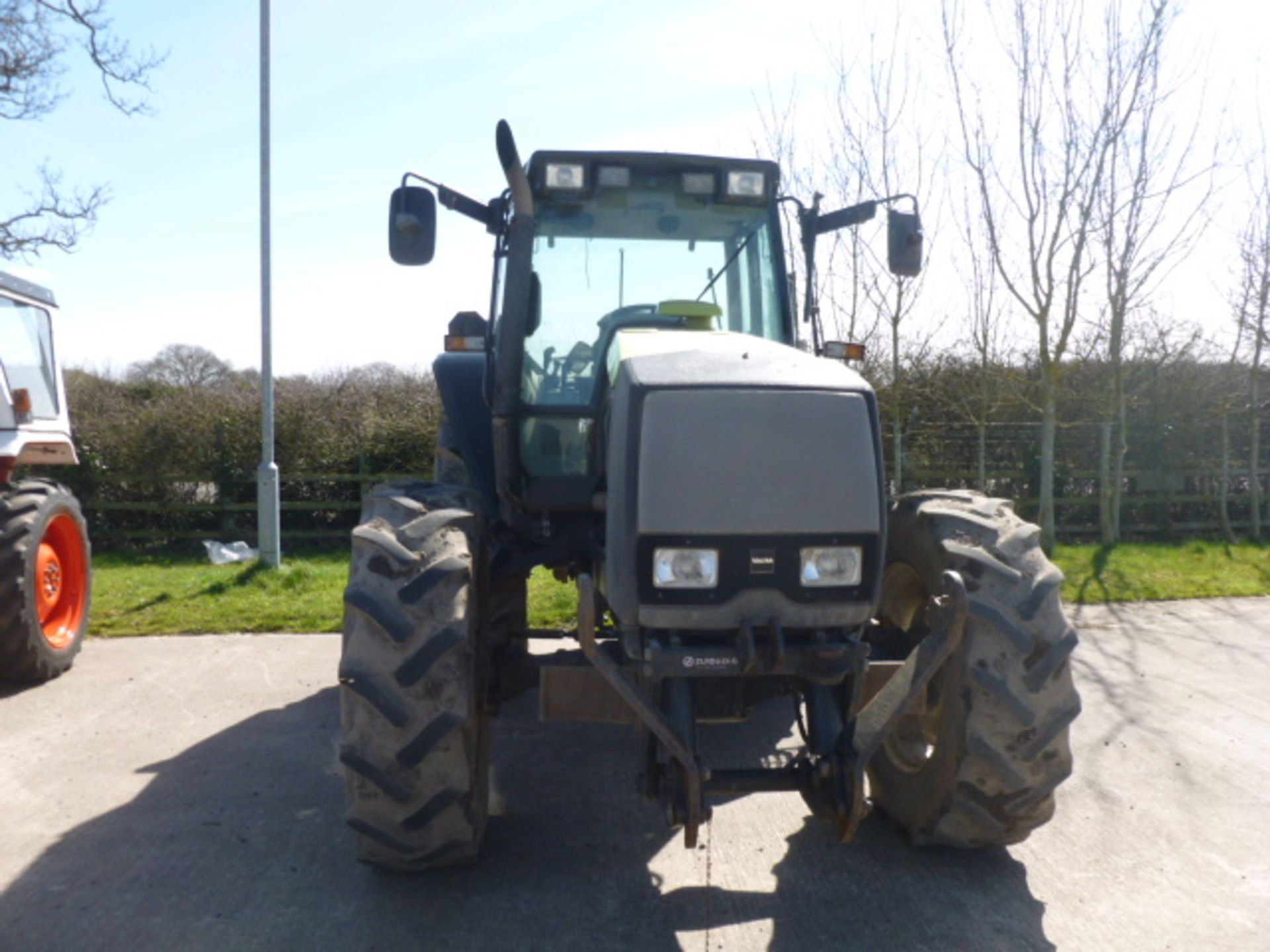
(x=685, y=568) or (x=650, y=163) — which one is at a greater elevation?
(x=650, y=163)

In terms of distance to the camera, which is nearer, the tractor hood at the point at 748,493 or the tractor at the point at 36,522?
the tractor hood at the point at 748,493

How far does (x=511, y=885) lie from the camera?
12.6 ft

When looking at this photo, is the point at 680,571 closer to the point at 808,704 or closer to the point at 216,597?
the point at 808,704

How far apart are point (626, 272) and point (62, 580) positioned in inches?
194

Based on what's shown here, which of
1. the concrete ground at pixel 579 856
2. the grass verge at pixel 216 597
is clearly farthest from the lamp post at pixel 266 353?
the concrete ground at pixel 579 856

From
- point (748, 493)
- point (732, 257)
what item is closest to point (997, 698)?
point (748, 493)

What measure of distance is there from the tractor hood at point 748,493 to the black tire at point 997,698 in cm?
59

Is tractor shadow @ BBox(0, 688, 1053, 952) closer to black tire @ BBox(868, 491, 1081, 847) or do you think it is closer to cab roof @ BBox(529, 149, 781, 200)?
black tire @ BBox(868, 491, 1081, 847)

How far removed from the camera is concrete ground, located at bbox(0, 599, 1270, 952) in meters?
3.53

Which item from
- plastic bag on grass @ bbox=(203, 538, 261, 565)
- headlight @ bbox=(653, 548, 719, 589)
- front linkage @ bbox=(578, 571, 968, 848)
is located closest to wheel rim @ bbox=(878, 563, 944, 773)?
front linkage @ bbox=(578, 571, 968, 848)

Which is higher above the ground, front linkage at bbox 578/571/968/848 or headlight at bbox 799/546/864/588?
headlight at bbox 799/546/864/588

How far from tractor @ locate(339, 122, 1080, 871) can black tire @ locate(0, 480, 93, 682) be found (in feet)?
10.6

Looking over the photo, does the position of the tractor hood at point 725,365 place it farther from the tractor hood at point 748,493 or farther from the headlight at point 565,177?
the headlight at point 565,177

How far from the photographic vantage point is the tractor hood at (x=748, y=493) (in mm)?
3221
